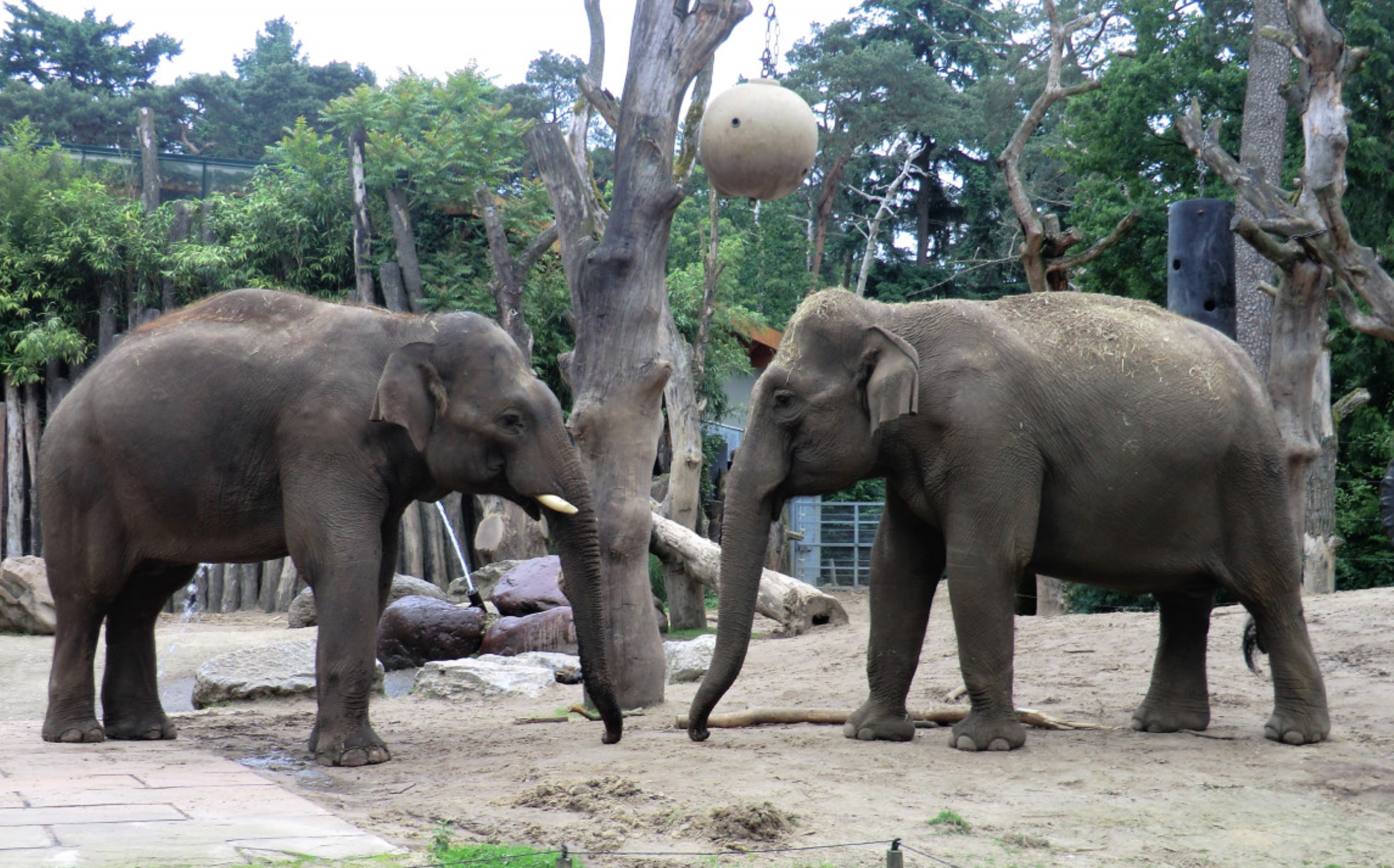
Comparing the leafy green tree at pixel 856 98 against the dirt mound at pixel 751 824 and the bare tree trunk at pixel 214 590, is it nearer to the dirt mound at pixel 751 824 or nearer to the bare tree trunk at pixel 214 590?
the bare tree trunk at pixel 214 590

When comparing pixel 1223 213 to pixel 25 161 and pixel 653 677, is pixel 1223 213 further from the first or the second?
pixel 25 161

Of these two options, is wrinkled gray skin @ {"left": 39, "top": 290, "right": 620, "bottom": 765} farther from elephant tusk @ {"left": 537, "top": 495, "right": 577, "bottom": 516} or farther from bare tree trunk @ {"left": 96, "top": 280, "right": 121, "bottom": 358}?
bare tree trunk @ {"left": 96, "top": 280, "right": 121, "bottom": 358}

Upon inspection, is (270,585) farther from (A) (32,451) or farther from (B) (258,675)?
(B) (258,675)

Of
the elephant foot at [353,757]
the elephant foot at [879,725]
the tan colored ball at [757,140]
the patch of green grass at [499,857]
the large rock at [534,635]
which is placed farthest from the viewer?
the large rock at [534,635]

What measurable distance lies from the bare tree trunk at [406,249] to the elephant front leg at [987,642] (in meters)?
13.3

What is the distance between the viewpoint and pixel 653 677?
7.85 m

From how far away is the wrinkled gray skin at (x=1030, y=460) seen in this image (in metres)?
5.85

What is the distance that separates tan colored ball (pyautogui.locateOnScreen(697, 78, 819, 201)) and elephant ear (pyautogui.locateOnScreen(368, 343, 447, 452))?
1.65 m

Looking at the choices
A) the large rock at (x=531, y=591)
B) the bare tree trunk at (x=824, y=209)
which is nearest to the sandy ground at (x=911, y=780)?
the large rock at (x=531, y=591)

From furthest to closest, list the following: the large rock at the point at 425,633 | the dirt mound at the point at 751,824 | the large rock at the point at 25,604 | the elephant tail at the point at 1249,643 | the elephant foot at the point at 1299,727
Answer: the large rock at the point at 25,604 < the large rock at the point at 425,633 < the elephant tail at the point at 1249,643 < the elephant foot at the point at 1299,727 < the dirt mound at the point at 751,824

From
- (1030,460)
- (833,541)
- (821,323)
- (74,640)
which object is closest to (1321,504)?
(1030,460)

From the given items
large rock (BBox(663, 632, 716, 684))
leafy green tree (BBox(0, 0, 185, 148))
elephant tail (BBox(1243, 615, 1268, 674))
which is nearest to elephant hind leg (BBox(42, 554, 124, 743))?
large rock (BBox(663, 632, 716, 684))

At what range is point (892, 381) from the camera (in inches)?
228

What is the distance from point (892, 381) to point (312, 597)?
9.82 m
